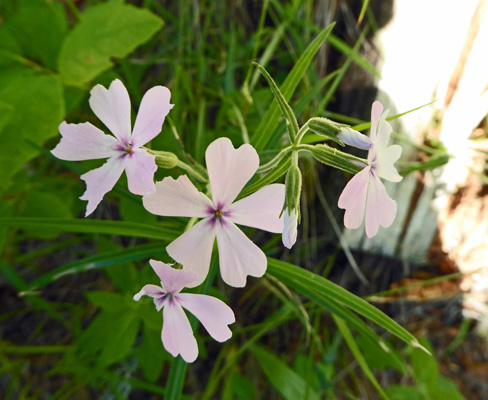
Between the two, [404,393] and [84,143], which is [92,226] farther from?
[404,393]

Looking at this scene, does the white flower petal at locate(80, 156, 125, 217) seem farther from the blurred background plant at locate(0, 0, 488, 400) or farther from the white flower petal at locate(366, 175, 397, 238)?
the white flower petal at locate(366, 175, 397, 238)

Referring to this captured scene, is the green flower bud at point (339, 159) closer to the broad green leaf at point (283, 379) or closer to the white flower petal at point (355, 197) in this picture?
the white flower petal at point (355, 197)

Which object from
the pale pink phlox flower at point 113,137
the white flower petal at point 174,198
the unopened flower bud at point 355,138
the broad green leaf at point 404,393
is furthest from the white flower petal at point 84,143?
the broad green leaf at point 404,393

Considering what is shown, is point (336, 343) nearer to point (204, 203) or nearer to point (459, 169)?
point (459, 169)

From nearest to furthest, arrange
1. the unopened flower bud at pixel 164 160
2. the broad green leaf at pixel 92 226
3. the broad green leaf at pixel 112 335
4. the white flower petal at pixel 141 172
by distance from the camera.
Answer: the white flower petal at pixel 141 172 → the unopened flower bud at pixel 164 160 → the broad green leaf at pixel 92 226 → the broad green leaf at pixel 112 335

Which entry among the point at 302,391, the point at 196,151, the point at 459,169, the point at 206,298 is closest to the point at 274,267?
the point at 206,298

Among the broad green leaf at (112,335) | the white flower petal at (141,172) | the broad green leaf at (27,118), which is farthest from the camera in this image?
the broad green leaf at (112,335)
